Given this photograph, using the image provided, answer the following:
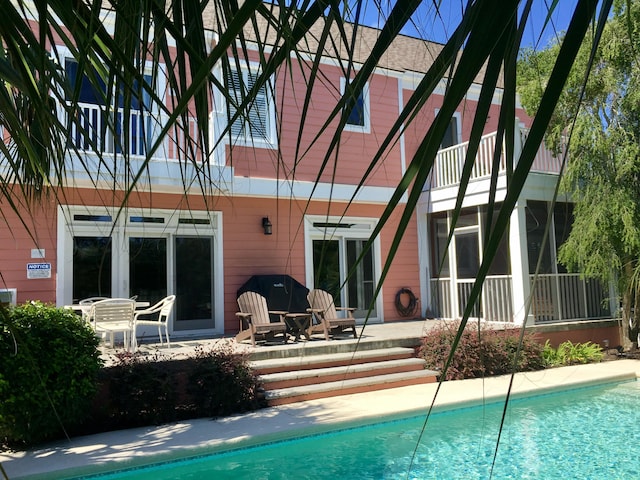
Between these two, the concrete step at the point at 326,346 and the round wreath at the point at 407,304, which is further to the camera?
the round wreath at the point at 407,304

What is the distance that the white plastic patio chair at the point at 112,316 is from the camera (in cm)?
830

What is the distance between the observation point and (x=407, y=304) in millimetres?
13859

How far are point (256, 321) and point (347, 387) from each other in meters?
2.41

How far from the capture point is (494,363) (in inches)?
358

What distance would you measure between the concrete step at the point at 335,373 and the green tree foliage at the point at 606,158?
3.62m

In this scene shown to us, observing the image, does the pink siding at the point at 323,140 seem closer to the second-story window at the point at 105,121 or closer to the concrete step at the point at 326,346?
the concrete step at the point at 326,346

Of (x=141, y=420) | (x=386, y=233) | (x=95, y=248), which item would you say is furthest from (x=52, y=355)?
(x=386, y=233)

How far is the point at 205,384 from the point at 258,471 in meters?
1.99

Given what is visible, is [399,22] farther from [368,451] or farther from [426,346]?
[426,346]

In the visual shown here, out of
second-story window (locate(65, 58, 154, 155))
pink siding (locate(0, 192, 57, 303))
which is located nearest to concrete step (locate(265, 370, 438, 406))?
pink siding (locate(0, 192, 57, 303))

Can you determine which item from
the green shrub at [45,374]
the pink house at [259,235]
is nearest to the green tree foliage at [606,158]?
the pink house at [259,235]

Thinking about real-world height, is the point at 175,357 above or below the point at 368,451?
above

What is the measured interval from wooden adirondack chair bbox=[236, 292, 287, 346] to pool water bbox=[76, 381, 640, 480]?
10.6 ft

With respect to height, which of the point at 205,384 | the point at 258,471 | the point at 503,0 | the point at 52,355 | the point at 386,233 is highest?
the point at 386,233
